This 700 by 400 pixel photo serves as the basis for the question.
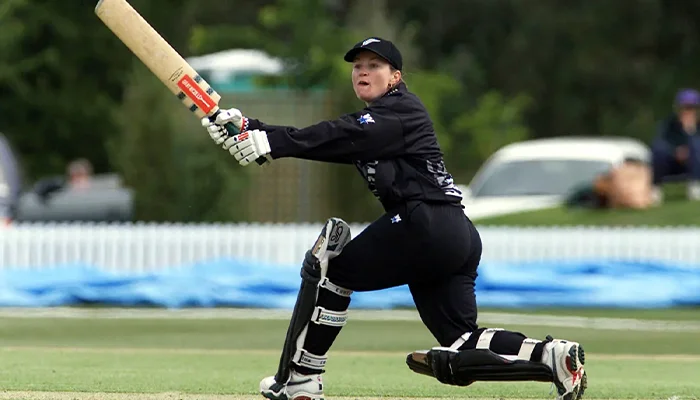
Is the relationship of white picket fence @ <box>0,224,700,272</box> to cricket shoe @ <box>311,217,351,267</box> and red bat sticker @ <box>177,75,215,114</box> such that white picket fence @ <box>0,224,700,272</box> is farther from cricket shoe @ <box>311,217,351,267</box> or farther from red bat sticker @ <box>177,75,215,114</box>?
red bat sticker @ <box>177,75,215,114</box>

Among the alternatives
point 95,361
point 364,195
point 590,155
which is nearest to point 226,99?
point 364,195

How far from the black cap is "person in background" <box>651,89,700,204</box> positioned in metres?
11.2

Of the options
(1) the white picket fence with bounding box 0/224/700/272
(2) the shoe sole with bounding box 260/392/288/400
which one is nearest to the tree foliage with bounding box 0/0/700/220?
(1) the white picket fence with bounding box 0/224/700/272

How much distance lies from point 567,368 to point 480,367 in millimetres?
408

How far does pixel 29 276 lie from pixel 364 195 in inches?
315

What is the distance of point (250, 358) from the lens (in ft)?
37.0

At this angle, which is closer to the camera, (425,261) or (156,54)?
(425,261)

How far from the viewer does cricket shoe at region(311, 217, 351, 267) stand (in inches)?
313

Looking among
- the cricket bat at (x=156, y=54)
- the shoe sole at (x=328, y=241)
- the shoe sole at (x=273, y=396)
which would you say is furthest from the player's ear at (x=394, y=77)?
the shoe sole at (x=273, y=396)

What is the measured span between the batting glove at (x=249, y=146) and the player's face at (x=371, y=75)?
0.61m

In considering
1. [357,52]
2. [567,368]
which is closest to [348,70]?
[357,52]

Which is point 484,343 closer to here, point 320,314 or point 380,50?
point 320,314

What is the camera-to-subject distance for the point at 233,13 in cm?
4162

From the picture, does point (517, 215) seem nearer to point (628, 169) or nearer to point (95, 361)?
point (628, 169)
